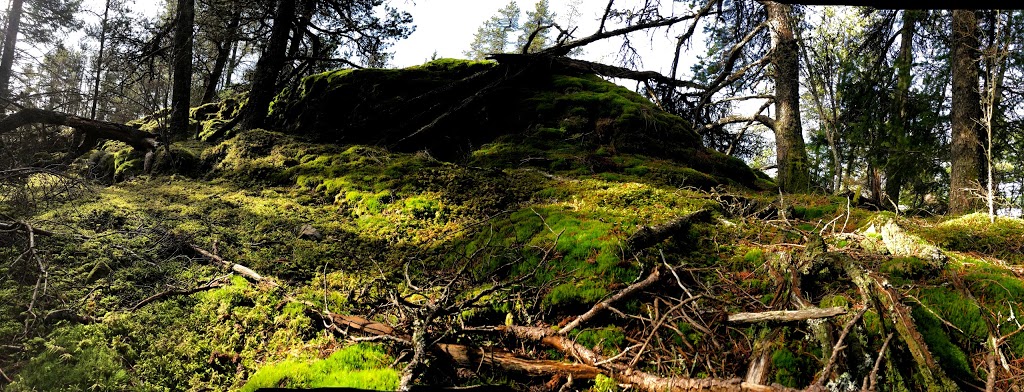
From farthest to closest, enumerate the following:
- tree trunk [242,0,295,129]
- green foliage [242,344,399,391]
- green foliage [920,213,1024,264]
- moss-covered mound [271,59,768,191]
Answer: tree trunk [242,0,295,129] → moss-covered mound [271,59,768,191] → green foliage [920,213,1024,264] → green foliage [242,344,399,391]

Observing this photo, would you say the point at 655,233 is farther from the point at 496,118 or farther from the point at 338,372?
the point at 496,118

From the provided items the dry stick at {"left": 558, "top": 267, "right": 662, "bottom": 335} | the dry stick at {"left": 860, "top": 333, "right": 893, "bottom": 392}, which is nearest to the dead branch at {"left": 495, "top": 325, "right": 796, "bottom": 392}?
the dry stick at {"left": 558, "top": 267, "right": 662, "bottom": 335}

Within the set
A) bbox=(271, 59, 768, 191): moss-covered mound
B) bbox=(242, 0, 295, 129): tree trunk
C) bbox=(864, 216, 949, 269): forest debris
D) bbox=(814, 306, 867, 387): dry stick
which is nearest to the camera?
bbox=(814, 306, 867, 387): dry stick

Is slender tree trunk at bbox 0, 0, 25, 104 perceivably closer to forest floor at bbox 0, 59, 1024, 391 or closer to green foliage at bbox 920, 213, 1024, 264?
forest floor at bbox 0, 59, 1024, 391

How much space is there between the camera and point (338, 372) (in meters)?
2.53

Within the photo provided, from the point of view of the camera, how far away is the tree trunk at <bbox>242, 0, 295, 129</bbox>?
9023 millimetres

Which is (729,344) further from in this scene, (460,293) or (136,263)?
(136,263)

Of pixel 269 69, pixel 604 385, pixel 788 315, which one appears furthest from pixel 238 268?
pixel 269 69

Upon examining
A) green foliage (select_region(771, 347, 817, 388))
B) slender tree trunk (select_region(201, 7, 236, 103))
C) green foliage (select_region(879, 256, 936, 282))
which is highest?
slender tree trunk (select_region(201, 7, 236, 103))

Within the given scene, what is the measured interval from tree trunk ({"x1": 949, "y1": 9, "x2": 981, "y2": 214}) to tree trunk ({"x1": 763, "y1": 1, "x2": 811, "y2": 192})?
6.84 ft

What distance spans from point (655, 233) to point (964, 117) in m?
7.61

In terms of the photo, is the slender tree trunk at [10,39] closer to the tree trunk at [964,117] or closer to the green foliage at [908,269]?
the green foliage at [908,269]

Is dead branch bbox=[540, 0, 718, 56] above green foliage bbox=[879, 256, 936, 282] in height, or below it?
above

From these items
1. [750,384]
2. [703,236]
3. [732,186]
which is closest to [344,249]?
[703,236]
